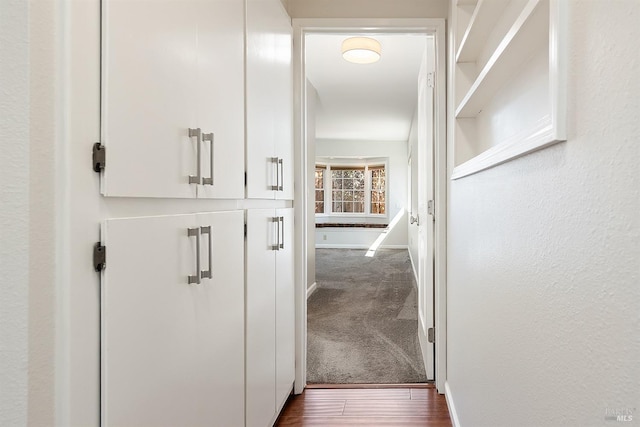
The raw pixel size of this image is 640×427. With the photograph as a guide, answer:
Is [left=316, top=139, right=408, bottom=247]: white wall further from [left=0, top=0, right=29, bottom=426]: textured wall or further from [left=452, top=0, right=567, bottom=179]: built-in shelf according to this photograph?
[left=0, top=0, right=29, bottom=426]: textured wall

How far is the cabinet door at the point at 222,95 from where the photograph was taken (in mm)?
1163

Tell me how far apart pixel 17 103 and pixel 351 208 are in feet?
30.0

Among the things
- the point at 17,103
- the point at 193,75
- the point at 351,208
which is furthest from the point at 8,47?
the point at 351,208

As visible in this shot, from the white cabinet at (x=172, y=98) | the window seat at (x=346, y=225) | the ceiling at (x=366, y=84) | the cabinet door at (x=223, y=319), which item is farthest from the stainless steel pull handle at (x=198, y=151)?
the window seat at (x=346, y=225)

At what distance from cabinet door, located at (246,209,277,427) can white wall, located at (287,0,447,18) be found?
1216 mm

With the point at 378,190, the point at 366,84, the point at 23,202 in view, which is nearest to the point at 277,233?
the point at 23,202

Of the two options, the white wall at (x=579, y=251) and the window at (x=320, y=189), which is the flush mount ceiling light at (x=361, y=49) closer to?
the white wall at (x=579, y=251)

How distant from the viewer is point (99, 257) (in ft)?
2.47

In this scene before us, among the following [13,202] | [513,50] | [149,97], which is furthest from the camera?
[513,50]

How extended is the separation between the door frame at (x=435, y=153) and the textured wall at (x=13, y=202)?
171 cm

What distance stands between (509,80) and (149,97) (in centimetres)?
119

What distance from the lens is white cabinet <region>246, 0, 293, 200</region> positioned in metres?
1.57

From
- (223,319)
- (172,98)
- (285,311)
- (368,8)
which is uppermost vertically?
(368,8)

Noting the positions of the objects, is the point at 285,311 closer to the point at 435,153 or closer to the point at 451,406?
the point at 451,406
